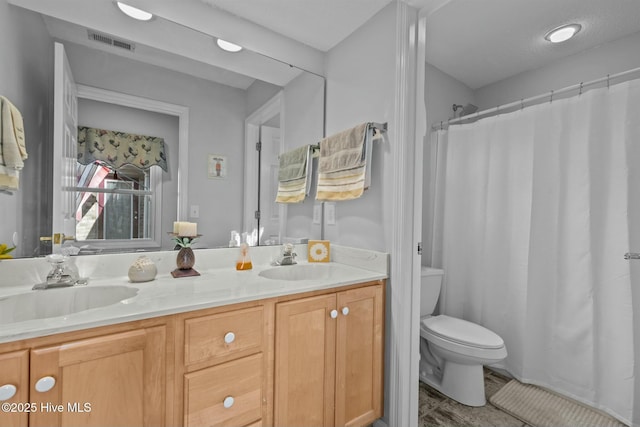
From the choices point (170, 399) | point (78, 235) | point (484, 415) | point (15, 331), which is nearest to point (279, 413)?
point (170, 399)

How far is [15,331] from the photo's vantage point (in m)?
0.71

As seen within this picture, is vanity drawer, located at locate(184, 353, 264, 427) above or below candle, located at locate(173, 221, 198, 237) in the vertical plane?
below

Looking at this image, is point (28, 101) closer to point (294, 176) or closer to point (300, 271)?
point (294, 176)

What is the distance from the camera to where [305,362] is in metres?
1.20

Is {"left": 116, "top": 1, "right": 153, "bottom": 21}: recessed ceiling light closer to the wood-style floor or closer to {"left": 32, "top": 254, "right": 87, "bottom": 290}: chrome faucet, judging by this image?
{"left": 32, "top": 254, "right": 87, "bottom": 290}: chrome faucet

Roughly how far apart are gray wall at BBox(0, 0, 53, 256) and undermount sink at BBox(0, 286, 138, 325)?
0.25m

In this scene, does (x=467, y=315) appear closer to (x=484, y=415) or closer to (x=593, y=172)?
(x=484, y=415)

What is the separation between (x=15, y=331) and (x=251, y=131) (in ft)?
4.37

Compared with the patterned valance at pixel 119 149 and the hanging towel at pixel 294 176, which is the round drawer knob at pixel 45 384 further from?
the hanging towel at pixel 294 176

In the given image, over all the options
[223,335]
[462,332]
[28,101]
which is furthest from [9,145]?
[462,332]

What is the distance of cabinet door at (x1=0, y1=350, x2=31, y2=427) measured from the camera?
700 millimetres

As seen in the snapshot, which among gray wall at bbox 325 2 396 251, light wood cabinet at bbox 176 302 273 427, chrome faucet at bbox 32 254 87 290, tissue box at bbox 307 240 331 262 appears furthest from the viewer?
tissue box at bbox 307 240 331 262

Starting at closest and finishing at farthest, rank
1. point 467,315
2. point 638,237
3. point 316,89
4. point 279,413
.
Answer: point 279,413
point 638,237
point 316,89
point 467,315

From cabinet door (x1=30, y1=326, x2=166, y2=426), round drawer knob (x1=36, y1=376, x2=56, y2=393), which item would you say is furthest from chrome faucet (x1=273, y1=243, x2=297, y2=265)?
round drawer knob (x1=36, y1=376, x2=56, y2=393)
